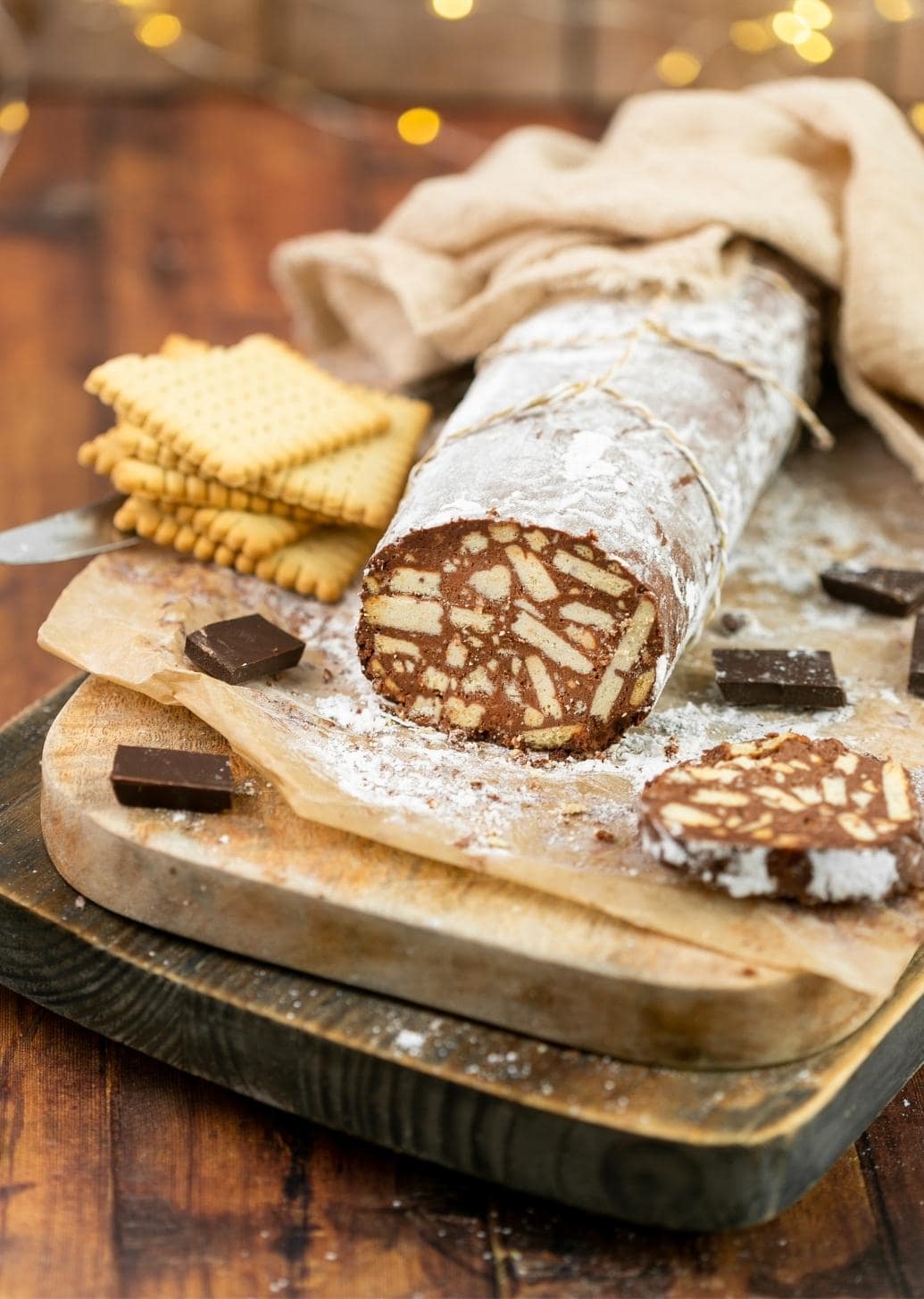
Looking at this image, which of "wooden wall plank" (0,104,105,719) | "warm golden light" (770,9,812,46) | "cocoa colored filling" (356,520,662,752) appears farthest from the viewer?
"warm golden light" (770,9,812,46)

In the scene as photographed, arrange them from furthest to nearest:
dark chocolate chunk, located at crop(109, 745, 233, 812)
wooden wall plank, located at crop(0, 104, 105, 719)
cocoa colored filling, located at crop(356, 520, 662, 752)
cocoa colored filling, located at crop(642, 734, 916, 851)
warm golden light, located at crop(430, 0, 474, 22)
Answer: warm golden light, located at crop(430, 0, 474, 22), wooden wall plank, located at crop(0, 104, 105, 719), cocoa colored filling, located at crop(356, 520, 662, 752), dark chocolate chunk, located at crop(109, 745, 233, 812), cocoa colored filling, located at crop(642, 734, 916, 851)

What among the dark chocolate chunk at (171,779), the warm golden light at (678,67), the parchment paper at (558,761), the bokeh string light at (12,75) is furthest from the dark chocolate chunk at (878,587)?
the bokeh string light at (12,75)

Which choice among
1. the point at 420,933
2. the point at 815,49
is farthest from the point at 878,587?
the point at 815,49

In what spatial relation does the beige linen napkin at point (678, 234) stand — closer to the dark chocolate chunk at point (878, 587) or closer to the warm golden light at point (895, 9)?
the dark chocolate chunk at point (878, 587)

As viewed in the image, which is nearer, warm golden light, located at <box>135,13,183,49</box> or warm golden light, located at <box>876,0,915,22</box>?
warm golden light, located at <box>876,0,915,22</box>

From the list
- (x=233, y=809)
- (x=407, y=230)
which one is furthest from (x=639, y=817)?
(x=407, y=230)

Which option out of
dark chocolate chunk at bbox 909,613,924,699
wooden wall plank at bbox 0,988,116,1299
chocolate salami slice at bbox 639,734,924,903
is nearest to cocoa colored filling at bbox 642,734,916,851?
chocolate salami slice at bbox 639,734,924,903

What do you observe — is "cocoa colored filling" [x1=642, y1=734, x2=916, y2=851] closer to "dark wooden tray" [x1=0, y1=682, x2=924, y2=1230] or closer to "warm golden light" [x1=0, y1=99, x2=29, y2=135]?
"dark wooden tray" [x1=0, y1=682, x2=924, y2=1230]

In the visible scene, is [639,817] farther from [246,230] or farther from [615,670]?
[246,230]
